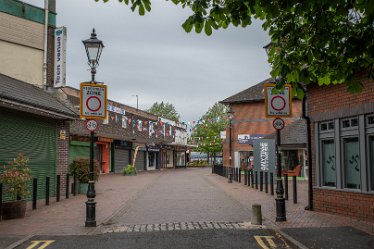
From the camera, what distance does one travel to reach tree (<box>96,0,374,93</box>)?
20.9 ft

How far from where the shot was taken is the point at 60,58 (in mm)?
19656

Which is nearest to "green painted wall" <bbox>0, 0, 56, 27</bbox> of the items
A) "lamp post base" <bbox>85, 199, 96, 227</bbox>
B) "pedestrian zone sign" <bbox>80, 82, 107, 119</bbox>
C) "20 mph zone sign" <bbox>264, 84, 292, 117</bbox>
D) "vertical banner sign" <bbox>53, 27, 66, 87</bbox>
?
"vertical banner sign" <bbox>53, 27, 66, 87</bbox>

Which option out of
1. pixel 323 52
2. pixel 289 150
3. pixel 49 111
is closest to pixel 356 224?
pixel 323 52

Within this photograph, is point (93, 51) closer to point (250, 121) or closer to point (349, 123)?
point (349, 123)

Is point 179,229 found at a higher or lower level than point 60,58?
lower

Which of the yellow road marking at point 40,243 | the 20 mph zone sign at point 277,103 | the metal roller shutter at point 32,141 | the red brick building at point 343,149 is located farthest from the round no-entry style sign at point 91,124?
the red brick building at point 343,149

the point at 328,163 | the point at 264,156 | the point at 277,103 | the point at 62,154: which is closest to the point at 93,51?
the point at 277,103

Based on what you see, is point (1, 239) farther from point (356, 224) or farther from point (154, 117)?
point (154, 117)

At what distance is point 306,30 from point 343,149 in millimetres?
5255

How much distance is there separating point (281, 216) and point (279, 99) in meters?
2.91

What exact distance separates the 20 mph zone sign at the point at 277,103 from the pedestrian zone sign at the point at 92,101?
13.5 ft

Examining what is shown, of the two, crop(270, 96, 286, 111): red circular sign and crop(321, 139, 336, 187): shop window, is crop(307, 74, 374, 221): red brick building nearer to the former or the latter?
crop(321, 139, 336, 187): shop window

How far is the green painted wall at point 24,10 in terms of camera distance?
1815cm

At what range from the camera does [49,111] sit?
634 inches
